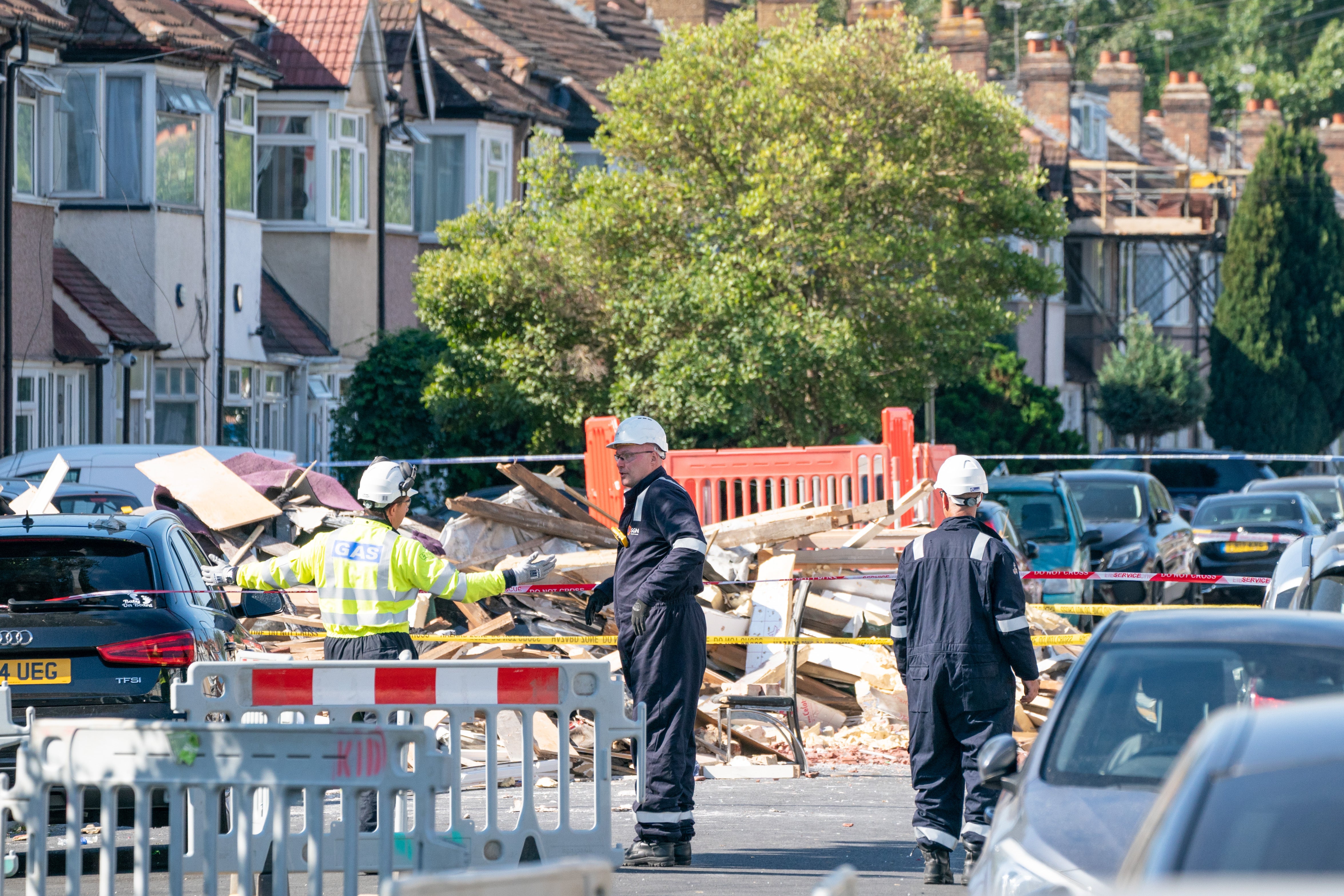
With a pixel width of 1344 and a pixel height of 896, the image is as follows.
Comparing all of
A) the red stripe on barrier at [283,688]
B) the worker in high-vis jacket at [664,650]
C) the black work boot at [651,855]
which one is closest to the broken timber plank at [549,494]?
the worker in high-vis jacket at [664,650]

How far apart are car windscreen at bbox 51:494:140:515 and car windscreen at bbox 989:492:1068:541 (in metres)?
8.05

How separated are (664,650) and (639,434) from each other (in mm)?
977

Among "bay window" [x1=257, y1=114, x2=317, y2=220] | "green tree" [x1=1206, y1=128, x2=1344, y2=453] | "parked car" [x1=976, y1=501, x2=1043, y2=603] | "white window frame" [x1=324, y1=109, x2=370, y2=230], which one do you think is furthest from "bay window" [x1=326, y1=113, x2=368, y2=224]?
"green tree" [x1=1206, y1=128, x2=1344, y2=453]

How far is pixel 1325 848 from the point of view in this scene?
3.82m

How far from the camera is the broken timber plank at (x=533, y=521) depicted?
1609 cm

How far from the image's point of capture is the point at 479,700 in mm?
7789

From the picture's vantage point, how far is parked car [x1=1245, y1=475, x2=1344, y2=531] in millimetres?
25938

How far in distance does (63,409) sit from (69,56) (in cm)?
428

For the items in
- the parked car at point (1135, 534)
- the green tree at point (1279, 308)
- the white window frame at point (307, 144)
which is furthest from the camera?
the green tree at point (1279, 308)

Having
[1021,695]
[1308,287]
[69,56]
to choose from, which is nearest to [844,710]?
[1021,695]

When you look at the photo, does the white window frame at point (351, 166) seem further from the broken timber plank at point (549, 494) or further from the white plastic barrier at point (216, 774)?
the white plastic barrier at point (216, 774)

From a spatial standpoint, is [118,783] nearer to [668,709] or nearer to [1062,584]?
[668,709]

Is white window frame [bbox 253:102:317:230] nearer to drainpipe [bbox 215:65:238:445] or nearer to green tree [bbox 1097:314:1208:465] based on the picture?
drainpipe [bbox 215:65:238:445]

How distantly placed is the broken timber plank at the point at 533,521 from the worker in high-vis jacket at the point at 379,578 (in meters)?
7.08
